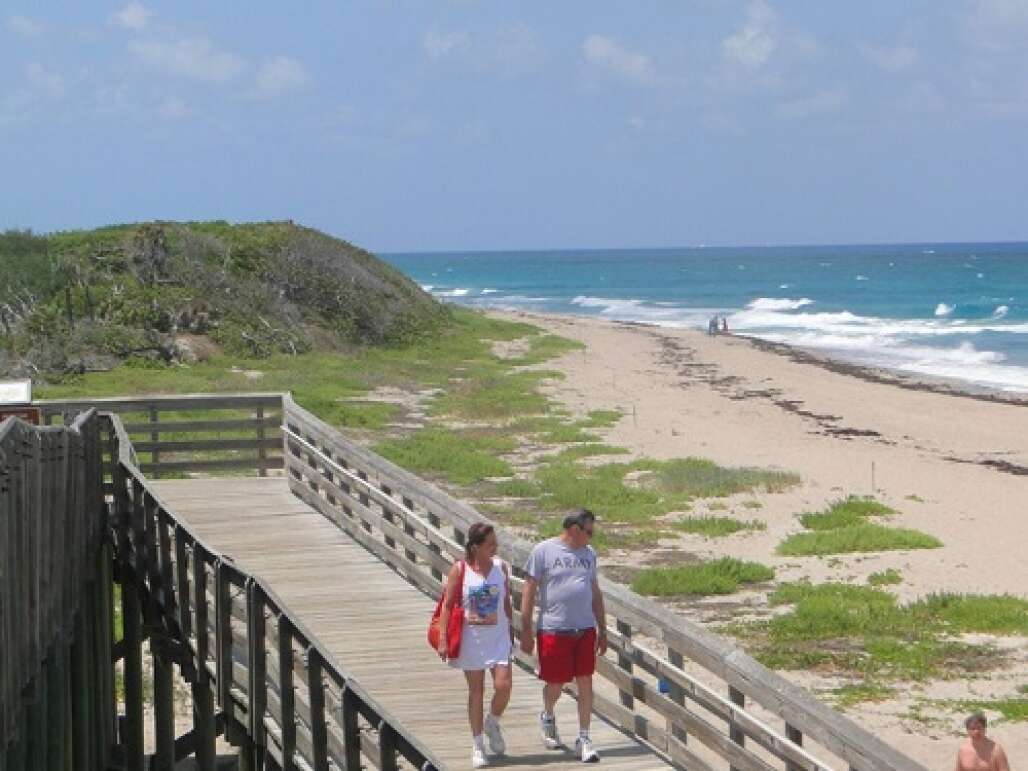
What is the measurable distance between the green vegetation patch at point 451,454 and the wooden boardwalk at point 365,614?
10.1m

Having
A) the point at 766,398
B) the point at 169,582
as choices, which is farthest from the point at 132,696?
the point at 766,398

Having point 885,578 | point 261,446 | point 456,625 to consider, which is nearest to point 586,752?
point 456,625

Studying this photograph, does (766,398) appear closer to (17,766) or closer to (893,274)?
(17,766)

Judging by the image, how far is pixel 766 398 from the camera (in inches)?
1912

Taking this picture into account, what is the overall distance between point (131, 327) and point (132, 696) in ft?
98.9

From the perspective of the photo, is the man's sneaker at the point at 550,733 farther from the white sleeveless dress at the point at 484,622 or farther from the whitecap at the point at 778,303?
the whitecap at the point at 778,303

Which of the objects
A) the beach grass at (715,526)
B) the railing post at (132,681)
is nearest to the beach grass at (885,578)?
the beach grass at (715,526)

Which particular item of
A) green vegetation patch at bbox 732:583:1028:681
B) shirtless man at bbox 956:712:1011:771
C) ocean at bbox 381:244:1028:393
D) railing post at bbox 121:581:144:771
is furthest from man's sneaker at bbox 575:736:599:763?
ocean at bbox 381:244:1028:393

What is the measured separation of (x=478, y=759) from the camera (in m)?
9.22

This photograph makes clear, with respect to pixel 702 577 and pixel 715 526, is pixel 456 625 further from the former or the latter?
pixel 715 526

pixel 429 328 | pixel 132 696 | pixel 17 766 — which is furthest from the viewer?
pixel 429 328

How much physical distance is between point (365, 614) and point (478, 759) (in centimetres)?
377

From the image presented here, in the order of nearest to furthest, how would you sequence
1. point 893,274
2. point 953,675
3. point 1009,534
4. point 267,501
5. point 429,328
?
point 953,675
point 267,501
point 1009,534
point 429,328
point 893,274

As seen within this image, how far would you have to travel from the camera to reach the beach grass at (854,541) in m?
22.6
